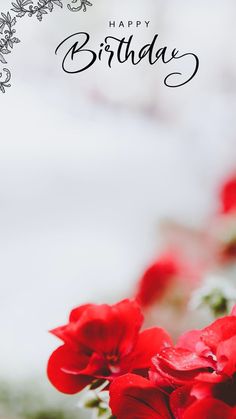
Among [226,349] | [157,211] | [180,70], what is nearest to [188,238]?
[157,211]

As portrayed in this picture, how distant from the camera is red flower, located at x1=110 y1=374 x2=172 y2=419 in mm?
276

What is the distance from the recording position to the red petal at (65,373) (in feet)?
1.04

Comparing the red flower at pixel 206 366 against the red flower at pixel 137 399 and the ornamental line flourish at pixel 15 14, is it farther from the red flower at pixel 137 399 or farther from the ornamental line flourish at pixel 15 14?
the ornamental line flourish at pixel 15 14

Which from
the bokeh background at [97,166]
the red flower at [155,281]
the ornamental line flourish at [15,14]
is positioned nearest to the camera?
the ornamental line flourish at [15,14]

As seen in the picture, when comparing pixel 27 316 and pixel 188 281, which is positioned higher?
pixel 188 281

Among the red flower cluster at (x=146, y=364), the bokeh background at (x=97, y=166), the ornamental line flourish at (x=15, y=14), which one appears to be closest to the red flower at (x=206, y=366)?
the red flower cluster at (x=146, y=364)

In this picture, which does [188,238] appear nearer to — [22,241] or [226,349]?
[22,241]

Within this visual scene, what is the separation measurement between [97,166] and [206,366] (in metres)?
0.80

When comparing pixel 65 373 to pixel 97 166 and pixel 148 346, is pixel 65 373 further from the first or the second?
pixel 97 166

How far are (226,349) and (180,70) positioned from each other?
0.41 m

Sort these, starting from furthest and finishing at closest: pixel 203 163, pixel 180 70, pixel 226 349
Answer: pixel 203 163, pixel 180 70, pixel 226 349

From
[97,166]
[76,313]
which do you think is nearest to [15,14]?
[76,313]

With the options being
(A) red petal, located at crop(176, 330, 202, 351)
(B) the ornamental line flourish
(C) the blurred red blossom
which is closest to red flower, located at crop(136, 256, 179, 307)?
(C) the blurred red blossom

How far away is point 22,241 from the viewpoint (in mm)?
983
